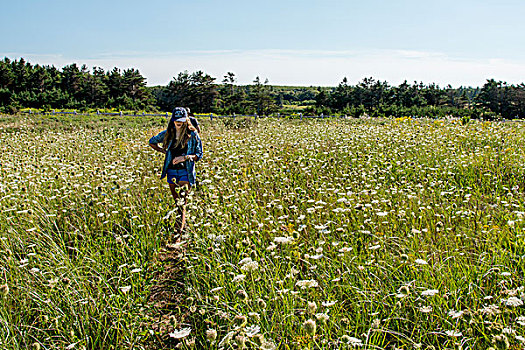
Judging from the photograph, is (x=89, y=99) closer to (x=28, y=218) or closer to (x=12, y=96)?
(x=12, y=96)

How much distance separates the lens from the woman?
15.6ft

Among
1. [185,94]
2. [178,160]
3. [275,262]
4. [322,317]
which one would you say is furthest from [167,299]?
[185,94]

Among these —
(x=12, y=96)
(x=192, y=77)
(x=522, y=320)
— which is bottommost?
(x=522, y=320)


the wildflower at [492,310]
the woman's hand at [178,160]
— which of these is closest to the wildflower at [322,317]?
the wildflower at [492,310]

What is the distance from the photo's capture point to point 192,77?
59.3 meters

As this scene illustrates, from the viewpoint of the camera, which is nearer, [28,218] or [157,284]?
[157,284]

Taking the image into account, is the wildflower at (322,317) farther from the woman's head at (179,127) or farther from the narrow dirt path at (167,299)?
the woman's head at (179,127)

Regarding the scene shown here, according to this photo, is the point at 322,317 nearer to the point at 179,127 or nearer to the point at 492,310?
the point at 492,310

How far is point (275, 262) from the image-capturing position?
3.21m

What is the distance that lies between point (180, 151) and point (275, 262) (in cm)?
229

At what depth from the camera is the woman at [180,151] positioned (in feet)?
15.6

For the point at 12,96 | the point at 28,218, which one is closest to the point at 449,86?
the point at 12,96

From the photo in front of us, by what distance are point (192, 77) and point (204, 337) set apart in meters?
59.8

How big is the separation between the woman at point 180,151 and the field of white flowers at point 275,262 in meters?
0.39
